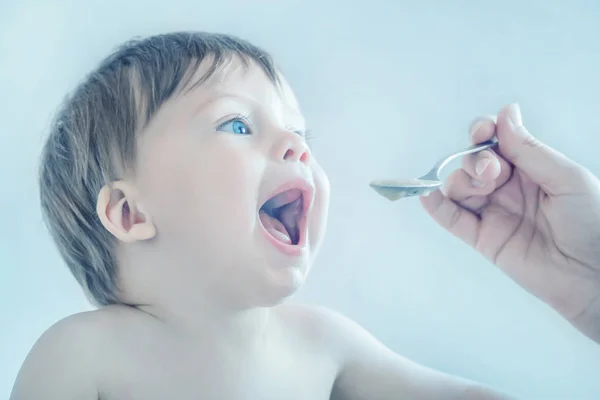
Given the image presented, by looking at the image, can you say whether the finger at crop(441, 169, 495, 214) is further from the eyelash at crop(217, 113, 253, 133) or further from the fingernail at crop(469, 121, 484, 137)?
the eyelash at crop(217, 113, 253, 133)

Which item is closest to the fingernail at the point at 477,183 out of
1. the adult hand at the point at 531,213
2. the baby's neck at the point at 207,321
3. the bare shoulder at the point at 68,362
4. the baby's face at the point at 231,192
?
the adult hand at the point at 531,213

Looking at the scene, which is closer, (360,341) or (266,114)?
(266,114)

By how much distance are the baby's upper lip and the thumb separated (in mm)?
301

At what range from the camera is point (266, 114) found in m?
0.72

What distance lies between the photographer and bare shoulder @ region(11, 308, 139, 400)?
2.12 feet

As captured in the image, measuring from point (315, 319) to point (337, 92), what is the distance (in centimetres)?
45

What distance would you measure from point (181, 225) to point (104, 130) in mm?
158

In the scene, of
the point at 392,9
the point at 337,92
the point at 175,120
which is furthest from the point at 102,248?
the point at 392,9

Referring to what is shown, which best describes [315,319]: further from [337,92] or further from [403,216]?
[337,92]

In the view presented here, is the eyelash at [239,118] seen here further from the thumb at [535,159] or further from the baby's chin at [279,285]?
the thumb at [535,159]

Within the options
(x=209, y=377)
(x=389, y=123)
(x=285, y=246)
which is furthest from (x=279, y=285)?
(x=389, y=123)

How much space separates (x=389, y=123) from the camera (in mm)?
1093

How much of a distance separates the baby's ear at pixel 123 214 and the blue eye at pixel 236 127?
5.0 inches

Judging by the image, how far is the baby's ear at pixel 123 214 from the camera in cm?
70
